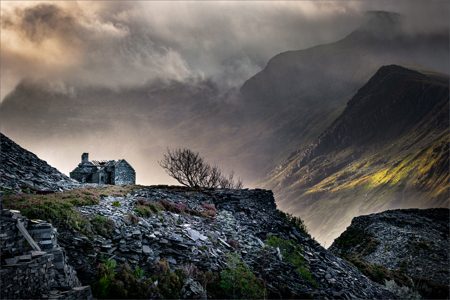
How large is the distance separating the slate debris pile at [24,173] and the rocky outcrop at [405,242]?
36865mm

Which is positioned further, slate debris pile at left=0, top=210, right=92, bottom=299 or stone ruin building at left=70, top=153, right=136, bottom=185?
stone ruin building at left=70, top=153, right=136, bottom=185

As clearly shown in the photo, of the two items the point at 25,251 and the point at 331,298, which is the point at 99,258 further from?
the point at 331,298

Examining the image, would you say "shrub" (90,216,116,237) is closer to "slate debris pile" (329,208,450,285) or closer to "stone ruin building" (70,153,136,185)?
"slate debris pile" (329,208,450,285)

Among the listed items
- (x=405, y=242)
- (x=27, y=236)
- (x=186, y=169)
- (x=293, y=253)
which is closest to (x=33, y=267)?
(x=27, y=236)

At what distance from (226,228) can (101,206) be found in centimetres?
978

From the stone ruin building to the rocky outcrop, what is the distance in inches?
1448

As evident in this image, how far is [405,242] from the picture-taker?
128ft

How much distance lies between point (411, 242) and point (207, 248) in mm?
34109

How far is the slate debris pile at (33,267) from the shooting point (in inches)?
359

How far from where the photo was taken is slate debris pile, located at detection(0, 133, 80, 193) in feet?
64.1

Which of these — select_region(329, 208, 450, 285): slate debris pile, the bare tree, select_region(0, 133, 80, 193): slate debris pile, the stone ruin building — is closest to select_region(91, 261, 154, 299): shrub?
select_region(0, 133, 80, 193): slate debris pile

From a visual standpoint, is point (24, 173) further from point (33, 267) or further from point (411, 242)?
point (411, 242)

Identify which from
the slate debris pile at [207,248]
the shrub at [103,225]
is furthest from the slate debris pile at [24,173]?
the shrub at [103,225]

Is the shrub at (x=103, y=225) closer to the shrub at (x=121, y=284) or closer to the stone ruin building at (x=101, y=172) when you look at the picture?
the shrub at (x=121, y=284)
